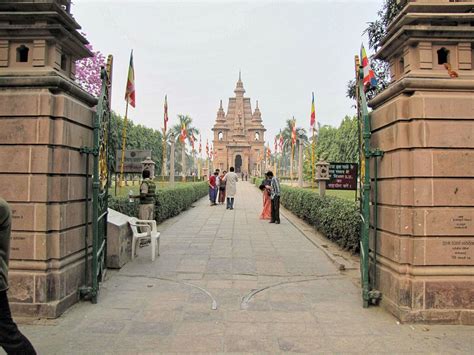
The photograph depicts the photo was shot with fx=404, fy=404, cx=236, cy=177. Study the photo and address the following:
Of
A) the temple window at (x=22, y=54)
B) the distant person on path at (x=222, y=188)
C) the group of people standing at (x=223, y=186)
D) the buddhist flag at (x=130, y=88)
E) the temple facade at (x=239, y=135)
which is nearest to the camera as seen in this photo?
the temple window at (x=22, y=54)

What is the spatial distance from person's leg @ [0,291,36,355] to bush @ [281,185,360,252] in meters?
6.03

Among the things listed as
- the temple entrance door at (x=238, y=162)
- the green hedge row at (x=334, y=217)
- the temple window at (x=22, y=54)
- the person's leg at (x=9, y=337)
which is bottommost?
the person's leg at (x=9, y=337)

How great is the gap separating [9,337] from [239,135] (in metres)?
83.4

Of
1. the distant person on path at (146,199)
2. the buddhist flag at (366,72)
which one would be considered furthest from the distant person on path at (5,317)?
the buddhist flag at (366,72)

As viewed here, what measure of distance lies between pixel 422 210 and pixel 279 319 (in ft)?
6.67

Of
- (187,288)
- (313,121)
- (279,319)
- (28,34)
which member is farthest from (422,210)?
(313,121)

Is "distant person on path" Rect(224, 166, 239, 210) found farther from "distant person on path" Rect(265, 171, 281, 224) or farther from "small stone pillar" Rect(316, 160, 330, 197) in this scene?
"small stone pillar" Rect(316, 160, 330, 197)

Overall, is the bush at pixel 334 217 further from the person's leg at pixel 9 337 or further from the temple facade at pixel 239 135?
the temple facade at pixel 239 135

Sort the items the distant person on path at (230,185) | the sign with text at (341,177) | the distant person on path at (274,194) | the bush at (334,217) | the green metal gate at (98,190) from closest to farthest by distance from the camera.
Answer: the green metal gate at (98,190)
the bush at (334,217)
the sign with text at (341,177)
the distant person on path at (274,194)
the distant person on path at (230,185)

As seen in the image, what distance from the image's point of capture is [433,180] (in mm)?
4574

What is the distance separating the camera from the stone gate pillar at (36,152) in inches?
184

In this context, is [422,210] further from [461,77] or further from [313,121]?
[313,121]

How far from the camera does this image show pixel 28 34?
4.83 metres

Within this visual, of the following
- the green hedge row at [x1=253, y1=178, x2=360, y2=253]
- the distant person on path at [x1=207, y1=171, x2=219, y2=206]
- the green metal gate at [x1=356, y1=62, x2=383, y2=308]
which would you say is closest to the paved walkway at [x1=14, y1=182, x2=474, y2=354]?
the green metal gate at [x1=356, y1=62, x2=383, y2=308]
